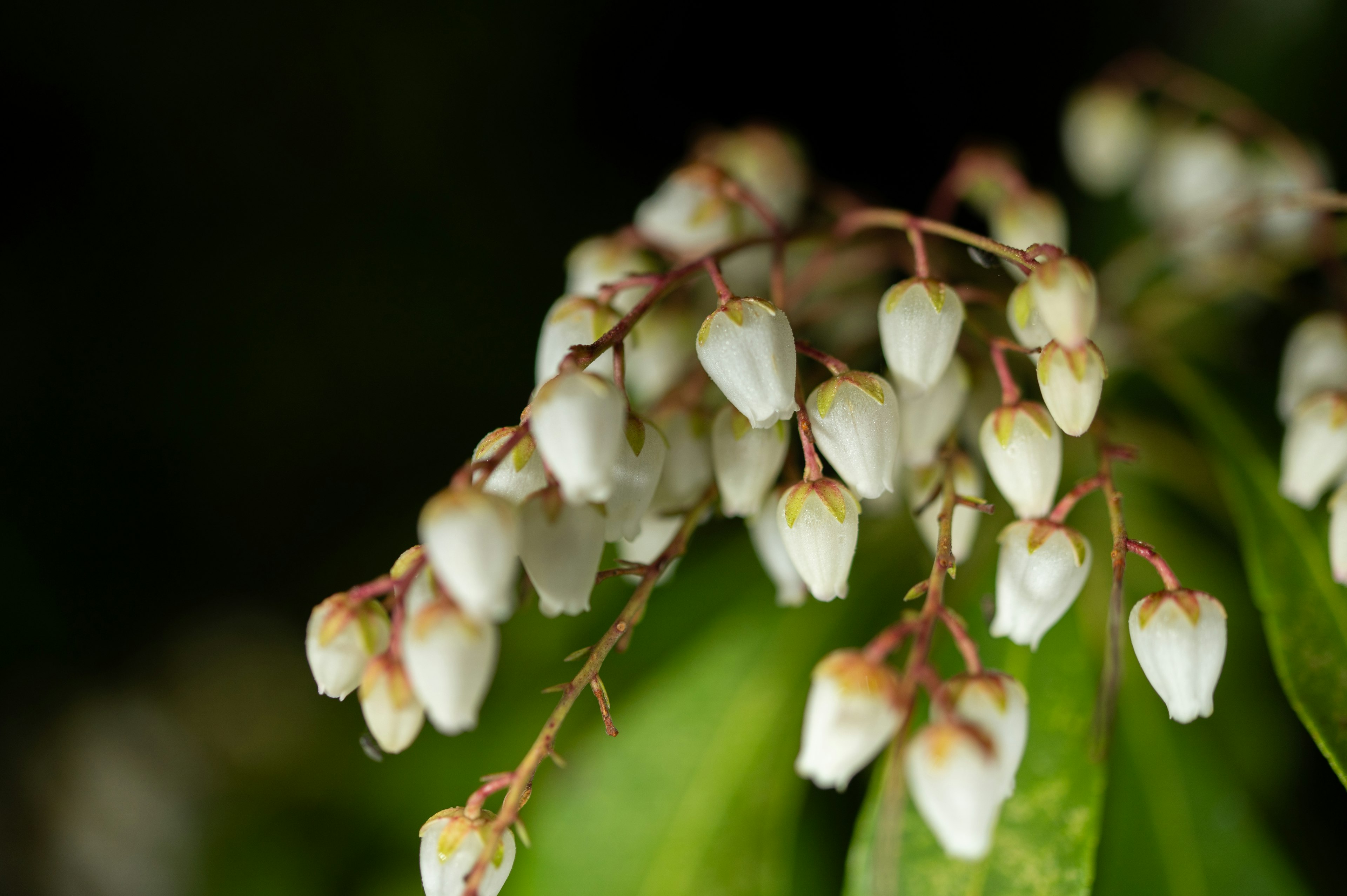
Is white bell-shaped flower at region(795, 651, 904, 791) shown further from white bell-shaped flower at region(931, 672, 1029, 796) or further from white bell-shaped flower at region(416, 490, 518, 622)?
white bell-shaped flower at region(416, 490, 518, 622)

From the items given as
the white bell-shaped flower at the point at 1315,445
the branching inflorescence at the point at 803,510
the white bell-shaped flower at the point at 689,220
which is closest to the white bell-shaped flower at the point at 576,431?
the branching inflorescence at the point at 803,510

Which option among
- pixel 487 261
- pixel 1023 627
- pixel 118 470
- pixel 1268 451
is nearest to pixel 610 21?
pixel 487 261

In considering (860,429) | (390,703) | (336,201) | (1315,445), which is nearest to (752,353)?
(860,429)

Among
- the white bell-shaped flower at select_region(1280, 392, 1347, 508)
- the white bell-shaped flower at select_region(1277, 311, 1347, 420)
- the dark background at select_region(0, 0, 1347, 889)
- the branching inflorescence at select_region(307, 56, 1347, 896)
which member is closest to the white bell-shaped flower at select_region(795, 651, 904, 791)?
the branching inflorescence at select_region(307, 56, 1347, 896)

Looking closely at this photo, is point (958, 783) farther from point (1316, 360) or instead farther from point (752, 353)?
point (1316, 360)

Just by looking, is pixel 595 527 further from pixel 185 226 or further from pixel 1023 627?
pixel 185 226

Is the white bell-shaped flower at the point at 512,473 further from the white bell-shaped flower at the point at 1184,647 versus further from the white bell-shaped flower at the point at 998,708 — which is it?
the white bell-shaped flower at the point at 1184,647

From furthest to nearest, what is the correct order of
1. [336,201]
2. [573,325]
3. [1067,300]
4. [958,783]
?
1. [336,201]
2. [573,325]
3. [1067,300]
4. [958,783]

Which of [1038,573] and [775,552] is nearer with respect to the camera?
[1038,573]
